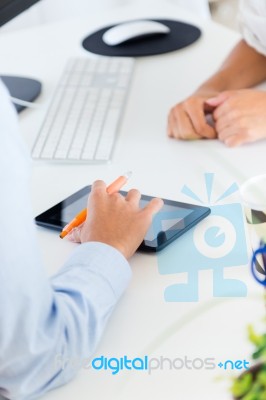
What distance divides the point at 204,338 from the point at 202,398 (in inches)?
3.4

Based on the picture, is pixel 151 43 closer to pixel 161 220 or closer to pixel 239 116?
pixel 239 116

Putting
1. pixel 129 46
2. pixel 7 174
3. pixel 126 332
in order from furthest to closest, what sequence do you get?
1. pixel 129 46
2. pixel 126 332
3. pixel 7 174

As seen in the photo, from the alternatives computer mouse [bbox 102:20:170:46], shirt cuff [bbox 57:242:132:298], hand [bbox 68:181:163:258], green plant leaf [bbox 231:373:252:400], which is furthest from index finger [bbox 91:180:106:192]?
computer mouse [bbox 102:20:170:46]

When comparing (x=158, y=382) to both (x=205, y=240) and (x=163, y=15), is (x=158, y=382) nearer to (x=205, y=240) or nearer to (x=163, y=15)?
(x=205, y=240)

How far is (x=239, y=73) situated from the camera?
138 cm

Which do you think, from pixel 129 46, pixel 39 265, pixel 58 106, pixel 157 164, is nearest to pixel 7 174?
pixel 39 265

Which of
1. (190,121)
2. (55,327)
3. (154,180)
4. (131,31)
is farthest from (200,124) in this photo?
(55,327)

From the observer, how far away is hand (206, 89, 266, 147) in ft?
3.81

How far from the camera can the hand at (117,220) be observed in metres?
0.88

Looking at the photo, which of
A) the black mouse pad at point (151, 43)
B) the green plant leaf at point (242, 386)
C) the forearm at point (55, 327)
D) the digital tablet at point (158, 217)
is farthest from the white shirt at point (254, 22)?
the green plant leaf at point (242, 386)

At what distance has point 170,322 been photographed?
80 cm

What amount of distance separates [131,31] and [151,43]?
0.05m

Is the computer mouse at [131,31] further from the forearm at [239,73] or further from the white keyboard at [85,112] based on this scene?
the forearm at [239,73]

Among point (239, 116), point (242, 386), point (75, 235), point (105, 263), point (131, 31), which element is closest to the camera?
point (242, 386)
